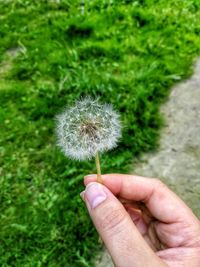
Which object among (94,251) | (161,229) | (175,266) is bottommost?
(94,251)

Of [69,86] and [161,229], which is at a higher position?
[161,229]

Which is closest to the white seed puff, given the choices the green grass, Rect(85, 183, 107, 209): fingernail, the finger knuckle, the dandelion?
the dandelion

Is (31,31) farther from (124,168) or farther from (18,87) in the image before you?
(124,168)

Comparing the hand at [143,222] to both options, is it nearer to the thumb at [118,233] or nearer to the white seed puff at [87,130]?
the thumb at [118,233]

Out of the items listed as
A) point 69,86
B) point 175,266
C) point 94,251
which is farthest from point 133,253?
point 69,86

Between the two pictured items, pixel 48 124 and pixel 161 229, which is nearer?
pixel 161 229

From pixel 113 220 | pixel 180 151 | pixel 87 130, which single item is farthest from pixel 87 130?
pixel 180 151
